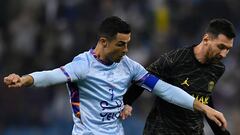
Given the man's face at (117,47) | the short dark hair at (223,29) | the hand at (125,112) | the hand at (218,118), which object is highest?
the short dark hair at (223,29)

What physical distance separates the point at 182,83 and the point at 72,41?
6.31 m

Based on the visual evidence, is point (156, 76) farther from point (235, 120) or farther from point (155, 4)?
point (155, 4)

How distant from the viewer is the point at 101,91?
703cm

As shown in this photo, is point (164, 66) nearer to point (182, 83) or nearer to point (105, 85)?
point (182, 83)

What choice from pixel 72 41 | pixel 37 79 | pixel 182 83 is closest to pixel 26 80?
Result: pixel 37 79

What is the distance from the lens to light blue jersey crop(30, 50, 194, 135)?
693 cm

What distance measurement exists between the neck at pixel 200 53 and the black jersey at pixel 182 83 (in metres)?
0.03

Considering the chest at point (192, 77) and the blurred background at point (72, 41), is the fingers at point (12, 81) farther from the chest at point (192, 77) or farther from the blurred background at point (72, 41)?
the blurred background at point (72, 41)

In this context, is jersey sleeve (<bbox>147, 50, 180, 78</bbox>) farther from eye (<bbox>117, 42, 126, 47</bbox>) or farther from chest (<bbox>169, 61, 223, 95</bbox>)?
eye (<bbox>117, 42, 126, 47</bbox>)

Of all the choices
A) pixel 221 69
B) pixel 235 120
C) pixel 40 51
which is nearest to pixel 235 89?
pixel 235 120

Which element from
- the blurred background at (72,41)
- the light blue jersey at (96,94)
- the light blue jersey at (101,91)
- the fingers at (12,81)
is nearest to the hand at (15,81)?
the fingers at (12,81)

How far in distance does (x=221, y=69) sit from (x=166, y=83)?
65cm

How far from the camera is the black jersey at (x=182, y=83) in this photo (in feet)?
24.6

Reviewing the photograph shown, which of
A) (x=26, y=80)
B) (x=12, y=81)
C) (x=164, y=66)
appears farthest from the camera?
(x=164, y=66)
